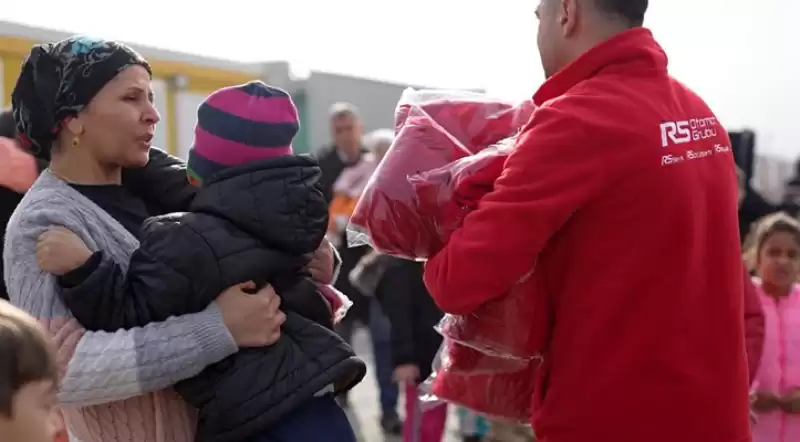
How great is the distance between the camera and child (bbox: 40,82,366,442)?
6.66 feet

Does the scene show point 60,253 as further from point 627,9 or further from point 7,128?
point 7,128

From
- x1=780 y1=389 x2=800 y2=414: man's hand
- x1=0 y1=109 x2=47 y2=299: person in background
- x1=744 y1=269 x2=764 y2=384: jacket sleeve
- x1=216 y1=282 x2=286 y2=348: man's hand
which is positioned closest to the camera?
x1=216 y1=282 x2=286 y2=348: man's hand

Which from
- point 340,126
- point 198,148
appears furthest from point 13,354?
point 340,126

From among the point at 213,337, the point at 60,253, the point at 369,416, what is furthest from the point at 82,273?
the point at 369,416

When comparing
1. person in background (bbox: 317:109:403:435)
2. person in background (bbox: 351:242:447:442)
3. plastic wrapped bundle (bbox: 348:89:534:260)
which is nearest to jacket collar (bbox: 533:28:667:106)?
plastic wrapped bundle (bbox: 348:89:534:260)

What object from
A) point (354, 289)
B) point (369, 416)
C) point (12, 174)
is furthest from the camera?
point (369, 416)

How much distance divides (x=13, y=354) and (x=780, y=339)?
3503 mm

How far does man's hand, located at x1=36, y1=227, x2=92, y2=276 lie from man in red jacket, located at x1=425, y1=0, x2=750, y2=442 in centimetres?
77

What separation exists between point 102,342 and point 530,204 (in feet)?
3.16

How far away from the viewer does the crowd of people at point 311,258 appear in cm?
200

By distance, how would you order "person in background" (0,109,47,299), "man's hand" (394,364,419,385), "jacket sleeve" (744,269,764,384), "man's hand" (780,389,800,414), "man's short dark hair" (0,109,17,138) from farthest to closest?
"man's hand" (394,364,419,385) < "man's hand" (780,389,800,414) < "man's short dark hair" (0,109,17,138) < "person in background" (0,109,47,299) < "jacket sleeve" (744,269,764,384)

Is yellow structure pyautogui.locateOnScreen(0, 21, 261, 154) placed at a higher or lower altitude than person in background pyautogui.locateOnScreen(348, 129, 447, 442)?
higher

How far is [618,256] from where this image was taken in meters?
2.03

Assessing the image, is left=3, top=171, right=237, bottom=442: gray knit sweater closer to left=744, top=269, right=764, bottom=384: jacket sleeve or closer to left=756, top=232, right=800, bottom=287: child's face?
left=744, top=269, right=764, bottom=384: jacket sleeve
